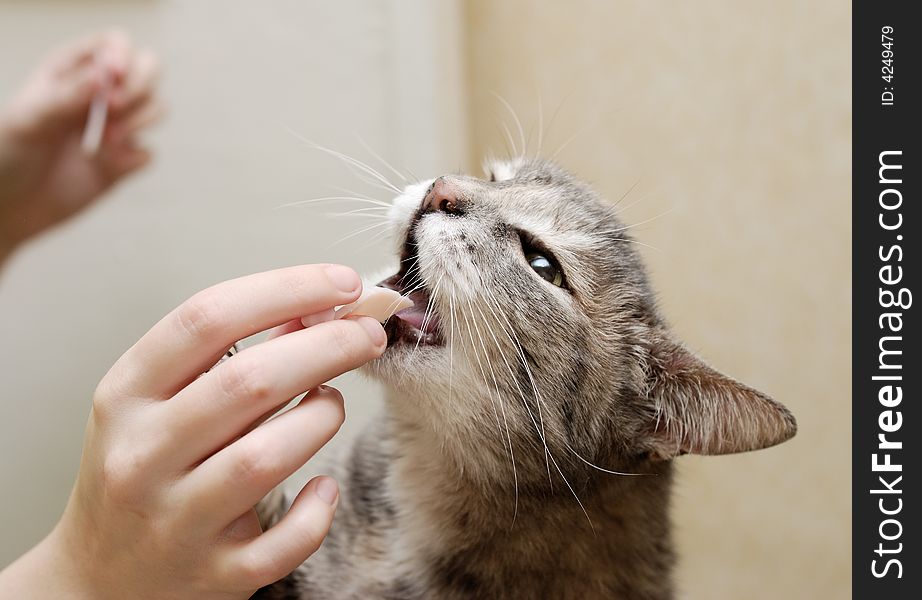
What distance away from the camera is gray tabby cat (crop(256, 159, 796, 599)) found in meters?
0.71

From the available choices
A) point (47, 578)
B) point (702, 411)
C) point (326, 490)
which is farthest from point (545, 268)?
point (47, 578)

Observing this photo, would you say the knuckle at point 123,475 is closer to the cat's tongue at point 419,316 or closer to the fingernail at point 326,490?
the fingernail at point 326,490

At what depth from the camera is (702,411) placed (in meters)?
0.76

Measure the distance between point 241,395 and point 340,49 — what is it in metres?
0.86

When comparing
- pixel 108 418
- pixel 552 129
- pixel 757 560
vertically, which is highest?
pixel 552 129

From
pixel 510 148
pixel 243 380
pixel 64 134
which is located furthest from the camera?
pixel 510 148

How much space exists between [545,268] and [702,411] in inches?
8.5

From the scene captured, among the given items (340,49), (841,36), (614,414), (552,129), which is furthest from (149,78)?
(841,36)

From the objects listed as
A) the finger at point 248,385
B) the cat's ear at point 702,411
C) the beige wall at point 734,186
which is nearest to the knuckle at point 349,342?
the finger at point 248,385

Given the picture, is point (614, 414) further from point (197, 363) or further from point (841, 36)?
point (841, 36)

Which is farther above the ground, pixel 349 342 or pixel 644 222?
pixel 644 222

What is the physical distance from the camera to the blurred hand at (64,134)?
0.95m

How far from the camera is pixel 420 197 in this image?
753mm

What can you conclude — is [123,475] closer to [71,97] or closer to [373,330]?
[373,330]
